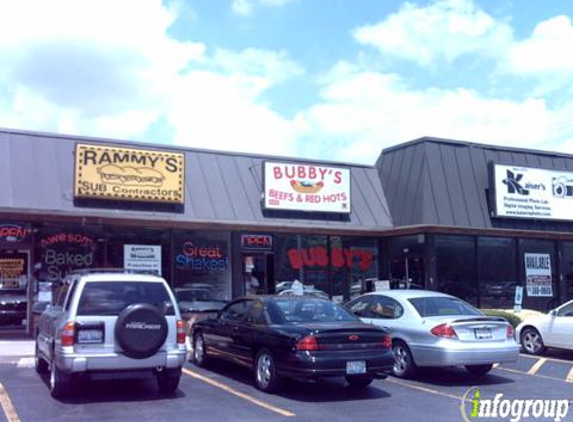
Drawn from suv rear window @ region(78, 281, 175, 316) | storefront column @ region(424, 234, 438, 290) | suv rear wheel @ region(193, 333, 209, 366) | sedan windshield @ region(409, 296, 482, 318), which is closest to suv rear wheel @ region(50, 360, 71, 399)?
suv rear window @ region(78, 281, 175, 316)

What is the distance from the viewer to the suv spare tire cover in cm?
900

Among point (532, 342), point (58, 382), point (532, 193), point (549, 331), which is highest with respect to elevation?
point (532, 193)

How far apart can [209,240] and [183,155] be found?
8.54 feet

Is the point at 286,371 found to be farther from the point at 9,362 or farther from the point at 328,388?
the point at 9,362

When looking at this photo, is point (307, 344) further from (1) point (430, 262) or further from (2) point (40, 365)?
(1) point (430, 262)

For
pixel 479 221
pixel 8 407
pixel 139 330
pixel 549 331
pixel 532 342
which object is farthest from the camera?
pixel 479 221

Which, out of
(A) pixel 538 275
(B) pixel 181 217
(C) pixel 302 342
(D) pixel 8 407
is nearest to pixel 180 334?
(C) pixel 302 342

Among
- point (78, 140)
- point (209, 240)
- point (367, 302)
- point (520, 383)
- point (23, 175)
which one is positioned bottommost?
point (520, 383)

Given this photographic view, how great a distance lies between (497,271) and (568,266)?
136 inches

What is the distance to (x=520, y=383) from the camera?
1127cm

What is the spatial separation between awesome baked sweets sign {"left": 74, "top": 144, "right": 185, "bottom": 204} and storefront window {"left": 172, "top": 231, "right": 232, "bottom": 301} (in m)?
1.46

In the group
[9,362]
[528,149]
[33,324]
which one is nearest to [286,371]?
[9,362]

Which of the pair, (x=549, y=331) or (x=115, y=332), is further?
(x=549, y=331)

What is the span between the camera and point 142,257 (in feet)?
59.4
